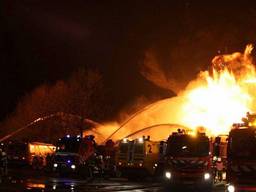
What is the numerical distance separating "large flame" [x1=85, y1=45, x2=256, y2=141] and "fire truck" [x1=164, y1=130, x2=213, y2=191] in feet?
73.4

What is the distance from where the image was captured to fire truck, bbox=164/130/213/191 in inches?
945

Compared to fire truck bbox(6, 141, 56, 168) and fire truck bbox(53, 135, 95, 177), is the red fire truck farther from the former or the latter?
fire truck bbox(6, 141, 56, 168)

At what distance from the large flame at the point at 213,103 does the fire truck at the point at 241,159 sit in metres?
27.1

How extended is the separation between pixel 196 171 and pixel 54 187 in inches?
239

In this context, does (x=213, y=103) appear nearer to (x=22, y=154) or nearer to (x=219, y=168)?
(x=22, y=154)

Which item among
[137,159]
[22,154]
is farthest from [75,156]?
[22,154]

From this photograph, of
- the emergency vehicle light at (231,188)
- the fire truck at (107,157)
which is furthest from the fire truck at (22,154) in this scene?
the emergency vehicle light at (231,188)

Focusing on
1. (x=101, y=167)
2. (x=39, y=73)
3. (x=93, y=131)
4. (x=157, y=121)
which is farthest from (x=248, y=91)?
(x=39, y=73)

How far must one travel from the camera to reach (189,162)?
952 inches

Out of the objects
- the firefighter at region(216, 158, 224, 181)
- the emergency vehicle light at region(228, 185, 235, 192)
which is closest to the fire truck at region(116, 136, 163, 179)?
the firefighter at region(216, 158, 224, 181)

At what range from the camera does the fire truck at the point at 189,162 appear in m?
24.0

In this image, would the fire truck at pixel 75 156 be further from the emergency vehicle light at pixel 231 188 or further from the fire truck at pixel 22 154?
the emergency vehicle light at pixel 231 188

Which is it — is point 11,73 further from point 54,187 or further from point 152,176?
point 54,187

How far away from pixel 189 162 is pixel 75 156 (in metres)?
10.8
